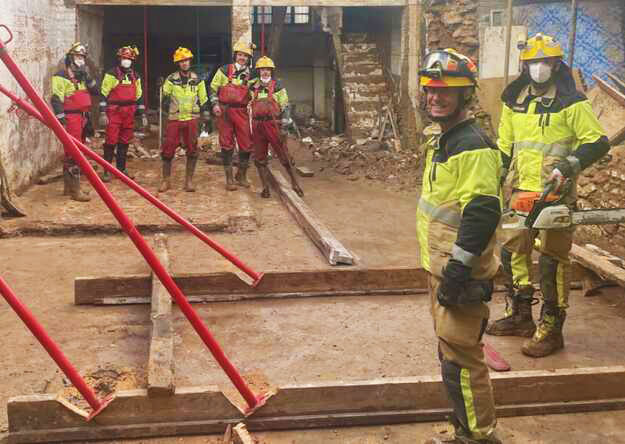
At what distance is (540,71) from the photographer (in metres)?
5.36

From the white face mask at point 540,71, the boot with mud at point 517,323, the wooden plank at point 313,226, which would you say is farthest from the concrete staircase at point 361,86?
the white face mask at point 540,71

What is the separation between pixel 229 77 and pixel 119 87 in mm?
1635

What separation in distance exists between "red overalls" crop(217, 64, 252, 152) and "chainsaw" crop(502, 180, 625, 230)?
6.69 meters

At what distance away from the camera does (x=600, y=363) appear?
17.8 ft

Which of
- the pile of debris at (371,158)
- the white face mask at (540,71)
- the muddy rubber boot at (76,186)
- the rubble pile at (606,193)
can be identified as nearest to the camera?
the white face mask at (540,71)

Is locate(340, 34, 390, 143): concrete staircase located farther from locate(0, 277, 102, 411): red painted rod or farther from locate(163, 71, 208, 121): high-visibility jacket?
locate(0, 277, 102, 411): red painted rod

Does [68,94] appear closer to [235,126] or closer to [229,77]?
[229,77]

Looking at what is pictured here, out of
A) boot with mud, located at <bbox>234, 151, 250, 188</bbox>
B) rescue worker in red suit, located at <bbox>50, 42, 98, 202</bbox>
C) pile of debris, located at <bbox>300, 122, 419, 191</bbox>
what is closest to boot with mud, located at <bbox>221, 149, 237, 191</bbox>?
boot with mud, located at <bbox>234, 151, 250, 188</bbox>

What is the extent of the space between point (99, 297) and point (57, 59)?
7.66 metres

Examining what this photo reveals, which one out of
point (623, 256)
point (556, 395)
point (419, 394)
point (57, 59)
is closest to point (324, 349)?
point (419, 394)

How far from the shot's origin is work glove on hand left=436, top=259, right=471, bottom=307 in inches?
145

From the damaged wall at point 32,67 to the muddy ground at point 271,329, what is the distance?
1490 millimetres

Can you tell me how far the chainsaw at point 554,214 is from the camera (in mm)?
5094

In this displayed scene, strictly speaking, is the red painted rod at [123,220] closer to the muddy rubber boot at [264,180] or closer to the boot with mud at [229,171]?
the muddy rubber boot at [264,180]
